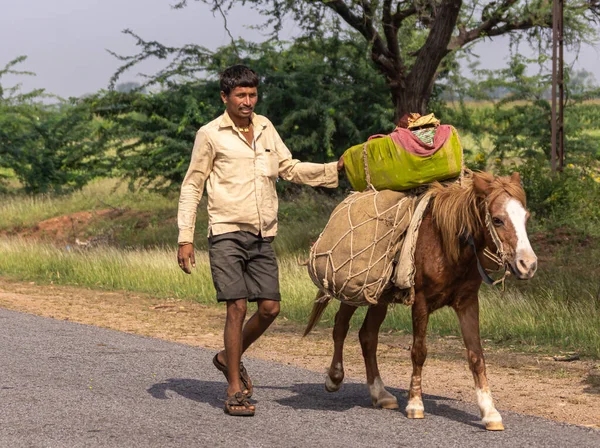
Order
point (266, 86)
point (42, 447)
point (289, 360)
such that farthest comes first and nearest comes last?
point (266, 86)
point (289, 360)
point (42, 447)

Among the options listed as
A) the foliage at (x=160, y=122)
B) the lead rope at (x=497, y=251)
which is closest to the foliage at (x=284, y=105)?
the foliage at (x=160, y=122)

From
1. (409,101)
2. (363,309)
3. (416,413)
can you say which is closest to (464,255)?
(416,413)

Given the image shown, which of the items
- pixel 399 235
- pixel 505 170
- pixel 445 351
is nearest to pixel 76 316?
pixel 445 351

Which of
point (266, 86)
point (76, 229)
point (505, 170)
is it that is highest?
point (266, 86)

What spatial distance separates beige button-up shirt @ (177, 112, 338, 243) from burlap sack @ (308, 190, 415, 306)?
418 mm

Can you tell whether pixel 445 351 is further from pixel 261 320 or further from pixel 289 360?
pixel 261 320

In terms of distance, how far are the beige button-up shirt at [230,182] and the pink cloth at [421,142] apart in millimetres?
874

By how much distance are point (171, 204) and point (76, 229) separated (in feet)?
7.86

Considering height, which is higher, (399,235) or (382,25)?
(382,25)

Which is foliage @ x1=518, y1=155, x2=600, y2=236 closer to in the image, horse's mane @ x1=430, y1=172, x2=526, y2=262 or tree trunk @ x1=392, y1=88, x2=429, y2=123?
tree trunk @ x1=392, y1=88, x2=429, y2=123

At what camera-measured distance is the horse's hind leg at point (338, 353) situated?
6.83 m

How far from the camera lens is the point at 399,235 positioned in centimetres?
→ 638

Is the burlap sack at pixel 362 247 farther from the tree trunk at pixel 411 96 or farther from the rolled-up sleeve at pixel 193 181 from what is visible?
the tree trunk at pixel 411 96

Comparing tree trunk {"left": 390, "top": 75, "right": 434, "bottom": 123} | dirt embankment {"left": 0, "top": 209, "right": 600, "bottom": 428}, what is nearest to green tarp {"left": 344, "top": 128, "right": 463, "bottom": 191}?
dirt embankment {"left": 0, "top": 209, "right": 600, "bottom": 428}
